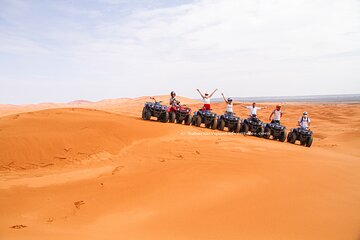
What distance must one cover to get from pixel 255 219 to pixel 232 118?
29.9ft

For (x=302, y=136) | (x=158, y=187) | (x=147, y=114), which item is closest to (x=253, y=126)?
(x=302, y=136)

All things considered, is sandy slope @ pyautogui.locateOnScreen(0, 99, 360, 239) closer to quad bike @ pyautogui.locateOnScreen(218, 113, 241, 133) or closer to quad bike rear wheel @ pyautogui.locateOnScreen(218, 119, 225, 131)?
quad bike @ pyautogui.locateOnScreen(218, 113, 241, 133)

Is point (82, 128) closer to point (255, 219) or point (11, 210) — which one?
point (11, 210)

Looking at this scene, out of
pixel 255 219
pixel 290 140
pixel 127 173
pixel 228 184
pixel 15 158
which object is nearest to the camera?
pixel 255 219

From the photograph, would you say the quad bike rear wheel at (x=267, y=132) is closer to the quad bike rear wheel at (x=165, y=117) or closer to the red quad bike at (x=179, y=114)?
the red quad bike at (x=179, y=114)

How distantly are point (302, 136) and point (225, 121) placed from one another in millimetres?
3314

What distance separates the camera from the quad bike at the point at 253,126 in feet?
44.2

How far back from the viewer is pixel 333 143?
15141mm

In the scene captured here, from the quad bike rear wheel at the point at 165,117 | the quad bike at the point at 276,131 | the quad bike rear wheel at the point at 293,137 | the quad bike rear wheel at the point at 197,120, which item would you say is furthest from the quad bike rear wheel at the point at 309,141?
the quad bike rear wheel at the point at 165,117

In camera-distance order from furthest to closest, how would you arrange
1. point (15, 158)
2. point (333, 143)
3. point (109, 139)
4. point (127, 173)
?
point (333, 143)
point (109, 139)
point (15, 158)
point (127, 173)

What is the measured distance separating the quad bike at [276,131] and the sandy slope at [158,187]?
148 inches

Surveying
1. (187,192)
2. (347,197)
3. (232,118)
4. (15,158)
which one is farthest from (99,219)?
(232,118)

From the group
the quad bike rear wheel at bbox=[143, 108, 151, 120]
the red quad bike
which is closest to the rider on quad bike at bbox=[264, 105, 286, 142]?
the red quad bike

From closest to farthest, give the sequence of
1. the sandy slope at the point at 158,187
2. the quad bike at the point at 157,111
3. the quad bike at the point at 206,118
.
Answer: the sandy slope at the point at 158,187
the quad bike at the point at 157,111
the quad bike at the point at 206,118
